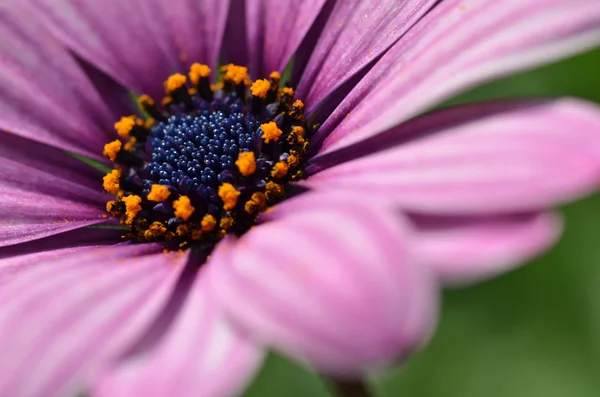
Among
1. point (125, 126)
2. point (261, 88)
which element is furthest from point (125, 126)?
point (261, 88)

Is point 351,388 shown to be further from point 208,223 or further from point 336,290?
point 208,223

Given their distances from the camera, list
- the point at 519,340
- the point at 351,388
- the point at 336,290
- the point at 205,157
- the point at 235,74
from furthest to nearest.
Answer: the point at 519,340 → the point at 235,74 → the point at 205,157 → the point at 351,388 → the point at 336,290

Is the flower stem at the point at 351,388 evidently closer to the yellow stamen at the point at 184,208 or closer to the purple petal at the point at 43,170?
the yellow stamen at the point at 184,208

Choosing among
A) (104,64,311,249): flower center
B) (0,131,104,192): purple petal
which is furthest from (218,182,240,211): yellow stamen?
(0,131,104,192): purple petal

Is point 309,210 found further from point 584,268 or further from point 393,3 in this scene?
point 584,268

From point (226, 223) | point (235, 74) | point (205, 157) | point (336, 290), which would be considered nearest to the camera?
point (336, 290)

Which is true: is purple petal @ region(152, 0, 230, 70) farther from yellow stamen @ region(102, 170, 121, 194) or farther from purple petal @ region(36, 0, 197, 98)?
yellow stamen @ region(102, 170, 121, 194)

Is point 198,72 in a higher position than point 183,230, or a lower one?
higher
